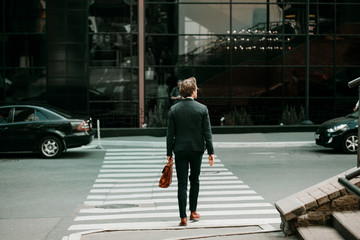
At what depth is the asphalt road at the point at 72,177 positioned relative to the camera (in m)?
8.49

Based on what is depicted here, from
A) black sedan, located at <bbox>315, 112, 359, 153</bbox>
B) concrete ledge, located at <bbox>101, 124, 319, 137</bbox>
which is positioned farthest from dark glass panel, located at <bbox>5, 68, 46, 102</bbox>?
black sedan, located at <bbox>315, 112, 359, 153</bbox>

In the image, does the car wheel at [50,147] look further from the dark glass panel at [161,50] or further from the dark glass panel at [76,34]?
the dark glass panel at [161,50]

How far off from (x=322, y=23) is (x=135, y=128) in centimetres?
876

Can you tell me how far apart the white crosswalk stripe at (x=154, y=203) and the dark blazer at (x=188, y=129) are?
3.29ft

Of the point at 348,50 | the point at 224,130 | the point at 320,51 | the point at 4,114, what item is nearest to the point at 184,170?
the point at 4,114

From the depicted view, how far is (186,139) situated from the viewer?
7.73 meters

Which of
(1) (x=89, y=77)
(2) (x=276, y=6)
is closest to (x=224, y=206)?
(1) (x=89, y=77)

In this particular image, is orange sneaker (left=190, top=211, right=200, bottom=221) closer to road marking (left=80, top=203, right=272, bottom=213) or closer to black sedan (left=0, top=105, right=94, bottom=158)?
road marking (left=80, top=203, right=272, bottom=213)

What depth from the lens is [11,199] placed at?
10.2 meters

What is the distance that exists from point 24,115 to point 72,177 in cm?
422

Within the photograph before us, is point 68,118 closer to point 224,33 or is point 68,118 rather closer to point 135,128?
point 135,128

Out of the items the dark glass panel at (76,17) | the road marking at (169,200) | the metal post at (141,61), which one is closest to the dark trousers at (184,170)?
the road marking at (169,200)

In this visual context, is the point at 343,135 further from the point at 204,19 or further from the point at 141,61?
the point at 141,61

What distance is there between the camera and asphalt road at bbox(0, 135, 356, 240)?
849 centimetres
